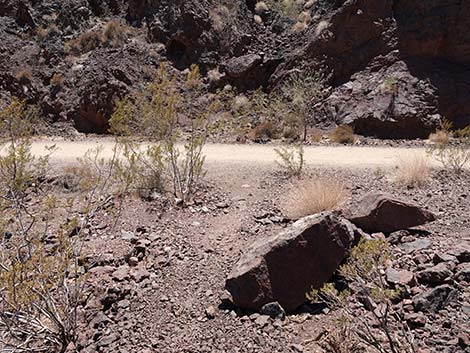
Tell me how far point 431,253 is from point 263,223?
2.10 meters

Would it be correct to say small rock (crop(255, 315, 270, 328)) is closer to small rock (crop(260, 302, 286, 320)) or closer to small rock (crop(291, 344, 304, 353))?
small rock (crop(260, 302, 286, 320))

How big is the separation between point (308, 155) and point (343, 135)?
320cm

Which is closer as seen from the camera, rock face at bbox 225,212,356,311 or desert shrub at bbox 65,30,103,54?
rock face at bbox 225,212,356,311

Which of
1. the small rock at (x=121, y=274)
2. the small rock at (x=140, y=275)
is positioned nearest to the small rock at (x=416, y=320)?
the small rock at (x=140, y=275)

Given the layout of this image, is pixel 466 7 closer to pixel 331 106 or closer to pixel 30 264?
pixel 331 106

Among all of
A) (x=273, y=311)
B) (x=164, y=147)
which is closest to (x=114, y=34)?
(x=164, y=147)

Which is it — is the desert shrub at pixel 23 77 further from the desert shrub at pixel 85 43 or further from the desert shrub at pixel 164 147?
the desert shrub at pixel 164 147

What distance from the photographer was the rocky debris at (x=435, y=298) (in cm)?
409

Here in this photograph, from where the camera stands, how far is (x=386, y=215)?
5398 millimetres

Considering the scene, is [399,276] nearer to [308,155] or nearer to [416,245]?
[416,245]

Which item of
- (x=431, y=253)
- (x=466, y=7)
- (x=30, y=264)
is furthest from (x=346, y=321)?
(x=466, y=7)

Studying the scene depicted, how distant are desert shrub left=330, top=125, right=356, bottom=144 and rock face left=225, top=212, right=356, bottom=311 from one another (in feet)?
25.9

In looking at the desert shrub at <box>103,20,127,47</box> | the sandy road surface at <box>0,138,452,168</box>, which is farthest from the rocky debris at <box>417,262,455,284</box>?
the desert shrub at <box>103,20,127,47</box>

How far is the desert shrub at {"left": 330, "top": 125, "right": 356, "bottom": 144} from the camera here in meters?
12.4
